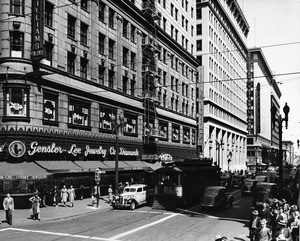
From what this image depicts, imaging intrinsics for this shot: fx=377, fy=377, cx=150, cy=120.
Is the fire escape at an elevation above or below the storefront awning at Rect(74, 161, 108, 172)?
above

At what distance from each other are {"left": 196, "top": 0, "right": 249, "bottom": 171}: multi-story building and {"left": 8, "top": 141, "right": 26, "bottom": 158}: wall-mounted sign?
42345mm

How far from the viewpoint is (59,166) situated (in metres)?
32.2

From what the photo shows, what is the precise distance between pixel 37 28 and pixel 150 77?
935 inches

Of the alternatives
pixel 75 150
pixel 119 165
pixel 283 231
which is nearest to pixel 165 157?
pixel 119 165

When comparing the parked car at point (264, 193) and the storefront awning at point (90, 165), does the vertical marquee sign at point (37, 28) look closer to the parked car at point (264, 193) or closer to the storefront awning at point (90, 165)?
the storefront awning at point (90, 165)

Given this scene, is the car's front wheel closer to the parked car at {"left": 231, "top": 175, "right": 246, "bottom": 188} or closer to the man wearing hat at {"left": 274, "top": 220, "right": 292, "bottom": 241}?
the man wearing hat at {"left": 274, "top": 220, "right": 292, "bottom": 241}

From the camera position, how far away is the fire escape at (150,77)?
51.0 m

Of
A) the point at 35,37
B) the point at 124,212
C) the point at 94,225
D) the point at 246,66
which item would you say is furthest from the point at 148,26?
the point at 246,66

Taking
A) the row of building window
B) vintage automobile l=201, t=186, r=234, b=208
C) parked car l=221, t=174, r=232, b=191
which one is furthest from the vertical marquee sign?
parked car l=221, t=174, r=232, b=191

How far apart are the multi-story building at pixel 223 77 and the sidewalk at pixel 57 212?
38.8m

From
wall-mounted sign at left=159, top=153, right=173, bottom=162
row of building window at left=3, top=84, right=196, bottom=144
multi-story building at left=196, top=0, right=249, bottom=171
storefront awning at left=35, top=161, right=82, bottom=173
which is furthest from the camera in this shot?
multi-story building at left=196, top=0, right=249, bottom=171

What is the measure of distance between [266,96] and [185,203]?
131421mm

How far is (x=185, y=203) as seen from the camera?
2973 cm

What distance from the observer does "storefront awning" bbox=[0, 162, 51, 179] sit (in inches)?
1112
